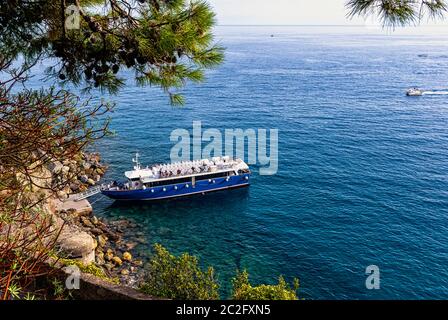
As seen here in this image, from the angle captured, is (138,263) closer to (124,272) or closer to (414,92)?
(124,272)

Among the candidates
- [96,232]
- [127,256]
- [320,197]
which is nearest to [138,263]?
[127,256]

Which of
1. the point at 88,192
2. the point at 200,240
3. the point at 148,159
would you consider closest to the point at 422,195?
the point at 200,240

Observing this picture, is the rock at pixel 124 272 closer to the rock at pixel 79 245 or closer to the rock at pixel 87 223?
the rock at pixel 79 245

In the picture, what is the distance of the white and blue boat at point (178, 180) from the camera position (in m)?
38.7

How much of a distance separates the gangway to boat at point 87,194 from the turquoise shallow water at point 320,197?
1.76m

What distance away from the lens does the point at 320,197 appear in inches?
1487

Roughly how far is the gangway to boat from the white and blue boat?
61cm

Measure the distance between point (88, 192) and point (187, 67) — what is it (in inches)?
1324

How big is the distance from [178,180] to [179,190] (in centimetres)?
113

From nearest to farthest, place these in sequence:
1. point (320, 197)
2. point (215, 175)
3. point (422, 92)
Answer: point (320, 197)
point (215, 175)
point (422, 92)

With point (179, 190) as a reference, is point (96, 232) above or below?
below

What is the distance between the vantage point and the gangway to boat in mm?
36562
